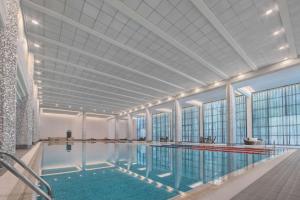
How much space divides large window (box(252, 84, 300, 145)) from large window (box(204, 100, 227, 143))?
5086 millimetres

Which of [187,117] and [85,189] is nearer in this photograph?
[85,189]

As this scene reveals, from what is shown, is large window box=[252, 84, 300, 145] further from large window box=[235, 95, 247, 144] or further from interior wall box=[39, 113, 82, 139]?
interior wall box=[39, 113, 82, 139]

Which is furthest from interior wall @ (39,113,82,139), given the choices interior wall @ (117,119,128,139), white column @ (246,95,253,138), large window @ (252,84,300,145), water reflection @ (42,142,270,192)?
large window @ (252,84,300,145)

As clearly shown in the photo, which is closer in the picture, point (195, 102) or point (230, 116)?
point (230, 116)

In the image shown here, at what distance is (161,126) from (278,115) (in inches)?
895

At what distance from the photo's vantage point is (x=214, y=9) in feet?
27.2

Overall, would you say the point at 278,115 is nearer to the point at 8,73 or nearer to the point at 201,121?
the point at 201,121

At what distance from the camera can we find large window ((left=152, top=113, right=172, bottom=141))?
37.9 meters

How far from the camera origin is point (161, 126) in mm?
39750

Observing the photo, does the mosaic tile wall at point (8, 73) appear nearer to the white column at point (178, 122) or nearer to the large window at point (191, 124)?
the white column at point (178, 122)

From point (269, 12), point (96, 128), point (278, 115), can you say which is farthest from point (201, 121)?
point (96, 128)

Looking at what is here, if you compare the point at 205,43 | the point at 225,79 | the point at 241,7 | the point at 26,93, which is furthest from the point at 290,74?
the point at 26,93

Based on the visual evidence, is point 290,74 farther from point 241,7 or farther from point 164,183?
point 164,183

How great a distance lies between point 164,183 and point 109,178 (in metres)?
1.68
